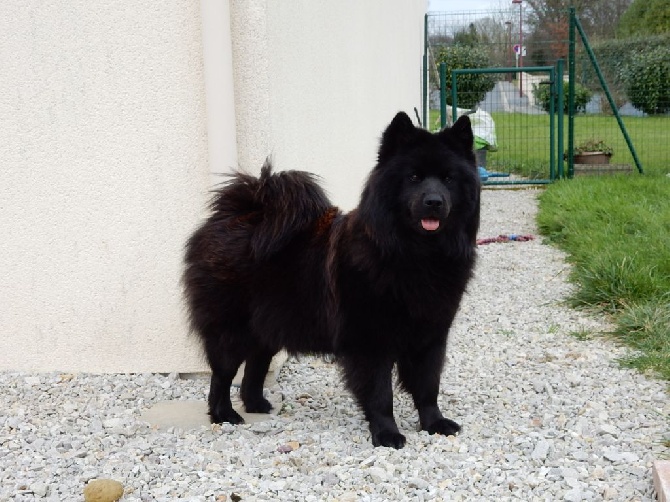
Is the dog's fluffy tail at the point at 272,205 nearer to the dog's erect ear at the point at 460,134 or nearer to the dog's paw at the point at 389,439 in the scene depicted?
the dog's erect ear at the point at 460,134

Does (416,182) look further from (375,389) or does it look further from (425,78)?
(425,78)

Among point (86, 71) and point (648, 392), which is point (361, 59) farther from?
point (648, 392)

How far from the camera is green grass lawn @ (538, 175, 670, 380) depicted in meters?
4.74

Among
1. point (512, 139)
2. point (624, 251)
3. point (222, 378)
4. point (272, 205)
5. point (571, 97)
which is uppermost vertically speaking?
point (571, 97)

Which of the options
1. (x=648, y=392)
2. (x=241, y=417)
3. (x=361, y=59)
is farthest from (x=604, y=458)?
(x=361, y=59)

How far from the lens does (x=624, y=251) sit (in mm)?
6023

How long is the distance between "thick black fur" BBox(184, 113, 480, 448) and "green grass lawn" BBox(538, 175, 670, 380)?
1.37 meters

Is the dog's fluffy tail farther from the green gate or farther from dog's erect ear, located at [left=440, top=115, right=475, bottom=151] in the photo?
the green gate

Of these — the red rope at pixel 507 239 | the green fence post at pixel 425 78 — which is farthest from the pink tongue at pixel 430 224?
the green fence post at pixel 425 78

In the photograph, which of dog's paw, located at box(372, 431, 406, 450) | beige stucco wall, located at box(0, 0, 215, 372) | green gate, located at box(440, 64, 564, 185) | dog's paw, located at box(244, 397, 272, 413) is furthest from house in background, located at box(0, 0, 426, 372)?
green gate, located at box(440, 64, 564, 185)

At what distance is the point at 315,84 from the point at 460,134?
229cm

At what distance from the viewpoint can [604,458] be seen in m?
3.18

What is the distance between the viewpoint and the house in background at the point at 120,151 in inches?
172

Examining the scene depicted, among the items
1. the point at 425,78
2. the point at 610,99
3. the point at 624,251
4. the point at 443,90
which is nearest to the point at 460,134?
the point at 624,251
